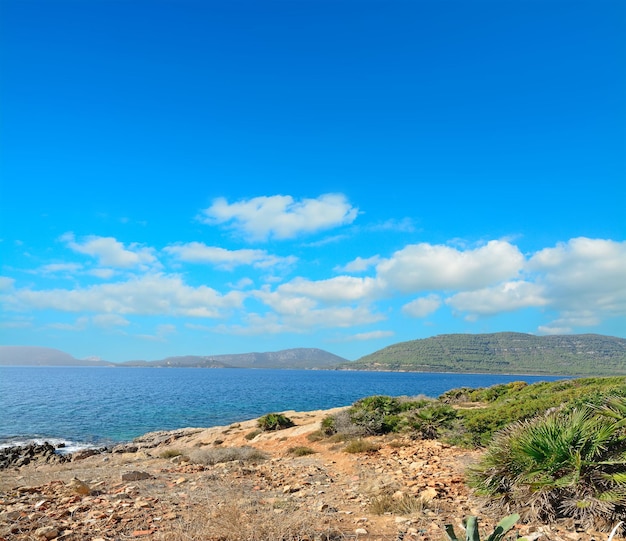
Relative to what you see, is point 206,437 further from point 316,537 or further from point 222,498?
point 316,537

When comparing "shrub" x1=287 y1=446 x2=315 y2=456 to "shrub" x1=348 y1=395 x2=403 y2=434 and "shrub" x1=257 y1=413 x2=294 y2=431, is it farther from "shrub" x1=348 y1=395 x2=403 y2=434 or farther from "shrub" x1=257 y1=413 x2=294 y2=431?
"shrub" x1=257 y1=413 x2=294 y2=431

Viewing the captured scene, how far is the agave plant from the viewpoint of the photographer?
5.54 meters

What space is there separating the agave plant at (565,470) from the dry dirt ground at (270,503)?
337mm

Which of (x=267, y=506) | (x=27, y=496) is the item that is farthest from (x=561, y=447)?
(x=27, y=496)

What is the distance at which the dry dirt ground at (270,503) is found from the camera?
5.63m

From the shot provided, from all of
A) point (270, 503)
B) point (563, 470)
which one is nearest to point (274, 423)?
point (270, 503)

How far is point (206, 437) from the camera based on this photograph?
24094mm

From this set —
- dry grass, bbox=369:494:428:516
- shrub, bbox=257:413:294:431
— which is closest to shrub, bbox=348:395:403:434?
shrub, bbox=257:413:294:431

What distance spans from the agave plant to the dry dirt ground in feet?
1.11

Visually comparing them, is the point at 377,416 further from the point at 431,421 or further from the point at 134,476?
the point at 134,476

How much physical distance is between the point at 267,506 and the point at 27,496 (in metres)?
5.62

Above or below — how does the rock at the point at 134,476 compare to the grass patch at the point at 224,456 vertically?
above

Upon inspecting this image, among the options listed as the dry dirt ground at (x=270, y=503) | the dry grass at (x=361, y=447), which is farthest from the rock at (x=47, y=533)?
the dry grass at (x=361, y=447)

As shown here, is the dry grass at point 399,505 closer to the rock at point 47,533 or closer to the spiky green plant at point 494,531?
the spiky green plant at point 494,531
